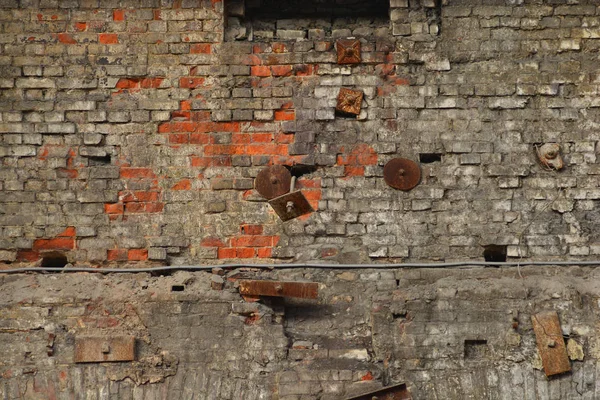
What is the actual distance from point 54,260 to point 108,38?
135 centimetres

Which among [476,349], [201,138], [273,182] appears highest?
[201,138]

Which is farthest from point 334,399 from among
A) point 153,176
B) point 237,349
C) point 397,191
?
point 153,176

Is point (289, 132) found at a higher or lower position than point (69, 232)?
higher

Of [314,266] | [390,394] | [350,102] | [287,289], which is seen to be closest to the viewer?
A: [390,394]

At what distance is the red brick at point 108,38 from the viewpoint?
212 inches

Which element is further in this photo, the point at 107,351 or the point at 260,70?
the point at 260,70

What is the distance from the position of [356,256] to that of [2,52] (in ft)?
7.93

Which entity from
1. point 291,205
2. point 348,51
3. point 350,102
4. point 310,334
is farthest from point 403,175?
point 310,334

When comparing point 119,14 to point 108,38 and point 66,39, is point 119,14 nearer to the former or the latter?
point 108,38

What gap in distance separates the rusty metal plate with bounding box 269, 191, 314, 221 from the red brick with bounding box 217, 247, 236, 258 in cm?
35

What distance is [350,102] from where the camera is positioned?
5312mm

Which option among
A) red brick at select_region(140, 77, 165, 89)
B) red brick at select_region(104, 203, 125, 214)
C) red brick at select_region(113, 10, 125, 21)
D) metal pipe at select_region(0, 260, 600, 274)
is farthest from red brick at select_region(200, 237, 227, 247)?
red brick at select_region(113, 10, 125, 21)

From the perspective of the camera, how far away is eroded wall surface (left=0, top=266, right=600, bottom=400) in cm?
500

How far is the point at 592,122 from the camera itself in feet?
17.4
